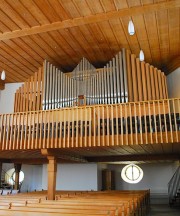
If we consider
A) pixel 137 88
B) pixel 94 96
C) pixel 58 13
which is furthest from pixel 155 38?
pixel 58 13

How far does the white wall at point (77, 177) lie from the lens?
484 inches

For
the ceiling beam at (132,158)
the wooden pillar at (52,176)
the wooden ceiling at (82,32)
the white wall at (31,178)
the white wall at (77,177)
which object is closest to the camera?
the wooden ceiling at (82,32)

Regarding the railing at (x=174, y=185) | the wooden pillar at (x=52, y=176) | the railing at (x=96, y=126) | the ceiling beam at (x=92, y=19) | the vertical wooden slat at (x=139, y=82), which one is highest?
the ceiling beam at (x=92, y=19)

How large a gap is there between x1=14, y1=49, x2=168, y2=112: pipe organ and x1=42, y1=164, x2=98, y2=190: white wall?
406 cm

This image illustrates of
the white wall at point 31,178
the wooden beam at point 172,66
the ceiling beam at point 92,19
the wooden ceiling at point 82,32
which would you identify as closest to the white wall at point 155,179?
the white wall at point 31,178

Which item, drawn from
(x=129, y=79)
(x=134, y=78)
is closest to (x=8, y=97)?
(x=129, y=79)

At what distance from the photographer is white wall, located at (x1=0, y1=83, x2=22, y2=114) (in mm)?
13094

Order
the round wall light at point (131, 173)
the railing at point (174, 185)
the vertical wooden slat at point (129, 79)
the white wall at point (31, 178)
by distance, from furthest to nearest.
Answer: the white wall at point (31, 178) → the round wall light at point (131, 173) → the railing at point (174, 185) → the vertical wooden slat at point (129, 79)

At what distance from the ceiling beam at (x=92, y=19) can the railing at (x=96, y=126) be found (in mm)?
2546

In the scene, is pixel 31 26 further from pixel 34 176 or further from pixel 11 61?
pixel 34 176

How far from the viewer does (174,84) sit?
10875 mm

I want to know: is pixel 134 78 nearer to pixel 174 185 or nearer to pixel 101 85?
pixel 101 85

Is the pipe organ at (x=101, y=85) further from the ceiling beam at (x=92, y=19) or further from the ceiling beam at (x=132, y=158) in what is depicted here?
the ceiling beam at (x=132, y=158)

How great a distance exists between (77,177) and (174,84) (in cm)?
635
